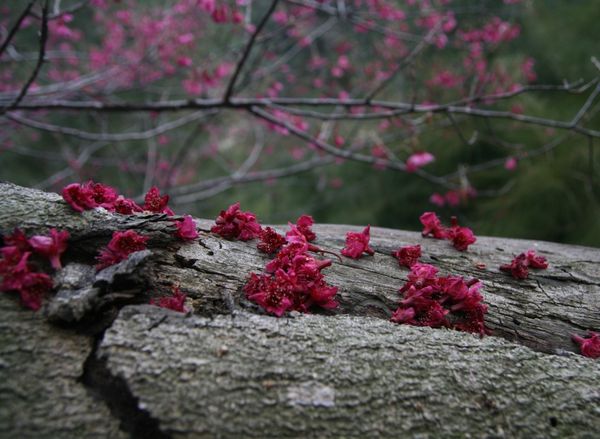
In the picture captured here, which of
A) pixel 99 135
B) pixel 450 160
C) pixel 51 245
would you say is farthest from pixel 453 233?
pixel 450 160

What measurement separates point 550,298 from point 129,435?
1676 millimetres

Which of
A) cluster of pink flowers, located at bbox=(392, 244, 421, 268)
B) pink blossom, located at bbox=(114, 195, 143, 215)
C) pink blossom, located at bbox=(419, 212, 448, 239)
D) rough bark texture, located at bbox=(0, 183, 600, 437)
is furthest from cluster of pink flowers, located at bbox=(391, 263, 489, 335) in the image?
pink blossom, located at bbox=(114, 195, 143, 215)

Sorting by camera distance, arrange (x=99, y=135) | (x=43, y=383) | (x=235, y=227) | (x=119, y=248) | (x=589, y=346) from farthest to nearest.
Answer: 1. (x=99, y=135)
2. (x=235, y=227)
3. (x=589, y=346)
4. (x=119, y=248)
5. (x=43, y=383)

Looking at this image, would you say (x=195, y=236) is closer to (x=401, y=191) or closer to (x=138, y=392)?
(x=138, y=392)

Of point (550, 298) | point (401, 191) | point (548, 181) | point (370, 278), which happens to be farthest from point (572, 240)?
point (370, 278)

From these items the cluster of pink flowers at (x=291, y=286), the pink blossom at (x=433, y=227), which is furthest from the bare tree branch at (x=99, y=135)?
the pink blossom at (x=433, y=227)

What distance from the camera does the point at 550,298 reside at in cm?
181

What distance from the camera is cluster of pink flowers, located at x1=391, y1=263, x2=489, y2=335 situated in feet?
5.05

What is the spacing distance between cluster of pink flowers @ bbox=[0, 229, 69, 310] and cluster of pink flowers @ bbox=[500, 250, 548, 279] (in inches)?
71.1

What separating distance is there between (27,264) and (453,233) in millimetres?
1779

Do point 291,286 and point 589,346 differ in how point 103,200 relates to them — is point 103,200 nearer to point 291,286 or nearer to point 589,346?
point 291,286

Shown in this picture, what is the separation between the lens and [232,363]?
1179mm

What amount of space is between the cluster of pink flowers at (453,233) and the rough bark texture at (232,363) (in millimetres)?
480

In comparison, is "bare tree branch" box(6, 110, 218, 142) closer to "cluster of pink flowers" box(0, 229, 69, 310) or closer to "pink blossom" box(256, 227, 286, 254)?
"cluster of pink flowers" box(0, 229, 69, 310)
